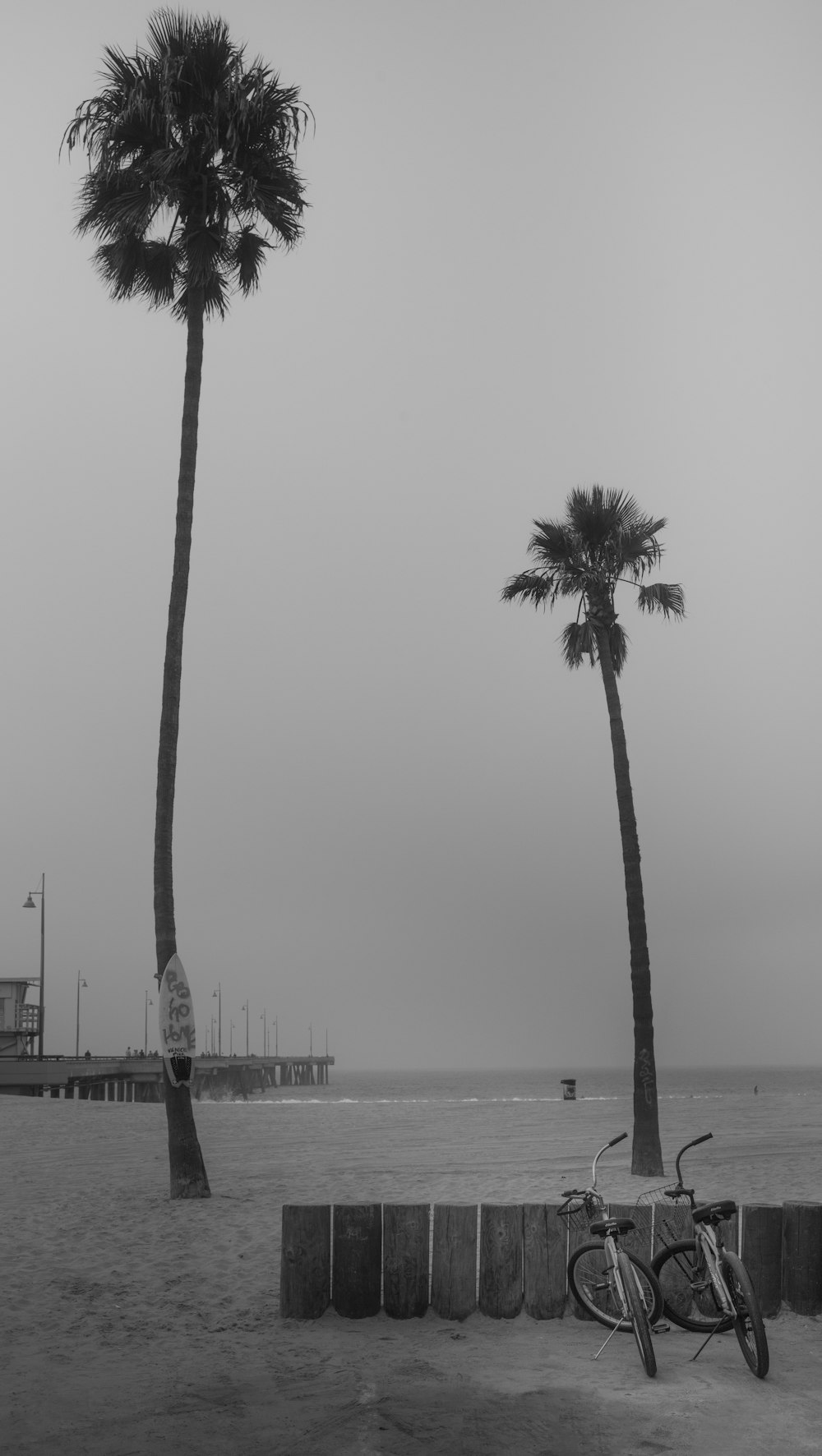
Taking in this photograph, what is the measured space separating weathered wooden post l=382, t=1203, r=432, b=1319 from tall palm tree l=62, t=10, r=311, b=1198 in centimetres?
693

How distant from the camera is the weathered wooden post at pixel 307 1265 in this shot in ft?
27.0

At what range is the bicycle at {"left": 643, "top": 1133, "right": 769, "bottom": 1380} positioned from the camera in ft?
22.4

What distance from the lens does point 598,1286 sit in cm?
776

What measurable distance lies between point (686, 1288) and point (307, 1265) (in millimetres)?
2526

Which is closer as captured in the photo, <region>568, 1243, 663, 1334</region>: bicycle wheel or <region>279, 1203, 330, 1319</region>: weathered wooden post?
<region>568, 1243, 663, 1334</region>: bicycle wheel

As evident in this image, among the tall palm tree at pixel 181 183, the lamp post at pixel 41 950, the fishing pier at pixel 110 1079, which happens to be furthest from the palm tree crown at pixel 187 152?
the lamp post at pixel 41 950

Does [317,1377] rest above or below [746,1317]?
below

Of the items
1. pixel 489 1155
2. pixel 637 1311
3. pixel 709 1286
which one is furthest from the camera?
pixel 489 1155

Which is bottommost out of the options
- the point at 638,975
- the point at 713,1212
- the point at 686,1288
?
the point at 686,1288

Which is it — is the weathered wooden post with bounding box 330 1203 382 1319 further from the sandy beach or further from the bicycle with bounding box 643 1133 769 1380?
the bicycle with bounding box 643 1133 769 1380

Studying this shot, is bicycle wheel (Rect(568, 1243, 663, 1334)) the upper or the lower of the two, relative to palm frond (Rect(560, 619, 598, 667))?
lower

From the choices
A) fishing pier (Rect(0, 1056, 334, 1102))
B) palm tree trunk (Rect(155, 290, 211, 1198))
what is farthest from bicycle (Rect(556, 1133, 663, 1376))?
fishing pier (Rect(0, 1056, 334, 1102))

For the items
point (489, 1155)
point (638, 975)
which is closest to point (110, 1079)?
point (489, 1155)

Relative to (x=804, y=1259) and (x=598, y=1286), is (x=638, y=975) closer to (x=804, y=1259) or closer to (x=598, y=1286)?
(x=804, y=1259)
